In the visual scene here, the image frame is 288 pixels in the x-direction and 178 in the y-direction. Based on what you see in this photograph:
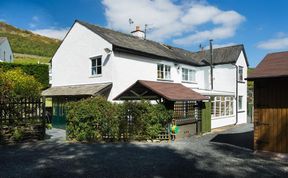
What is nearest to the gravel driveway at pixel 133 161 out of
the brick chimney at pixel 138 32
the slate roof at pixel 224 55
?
the slate roof at pixel 224 55

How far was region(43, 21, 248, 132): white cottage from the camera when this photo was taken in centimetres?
1939

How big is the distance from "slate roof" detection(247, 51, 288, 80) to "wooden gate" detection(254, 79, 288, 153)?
15.9 inches

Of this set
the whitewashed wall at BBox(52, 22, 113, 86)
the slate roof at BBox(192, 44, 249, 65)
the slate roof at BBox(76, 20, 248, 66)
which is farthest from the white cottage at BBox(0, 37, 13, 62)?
the slate roof at BBox(192, 44, 249, 65)

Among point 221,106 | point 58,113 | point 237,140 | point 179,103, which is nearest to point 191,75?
point 221,106

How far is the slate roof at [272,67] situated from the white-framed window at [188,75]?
14028 millimetres

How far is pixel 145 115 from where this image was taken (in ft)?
49.0

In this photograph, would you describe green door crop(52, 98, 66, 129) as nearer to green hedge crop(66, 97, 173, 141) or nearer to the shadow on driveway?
green hedge crop(66, 97, 173, 141)

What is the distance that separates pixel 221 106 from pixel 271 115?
563 inches

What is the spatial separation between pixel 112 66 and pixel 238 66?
15899mm

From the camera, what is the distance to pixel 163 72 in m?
24.5

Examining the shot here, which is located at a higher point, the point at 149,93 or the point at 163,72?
the point at 163,72

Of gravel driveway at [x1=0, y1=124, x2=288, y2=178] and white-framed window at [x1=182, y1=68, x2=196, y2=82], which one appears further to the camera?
white-framed window at [x1=182, y1=68, x2=196, y2=82]

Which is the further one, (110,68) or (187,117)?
(110,68)

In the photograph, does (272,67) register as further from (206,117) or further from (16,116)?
(16,116)
